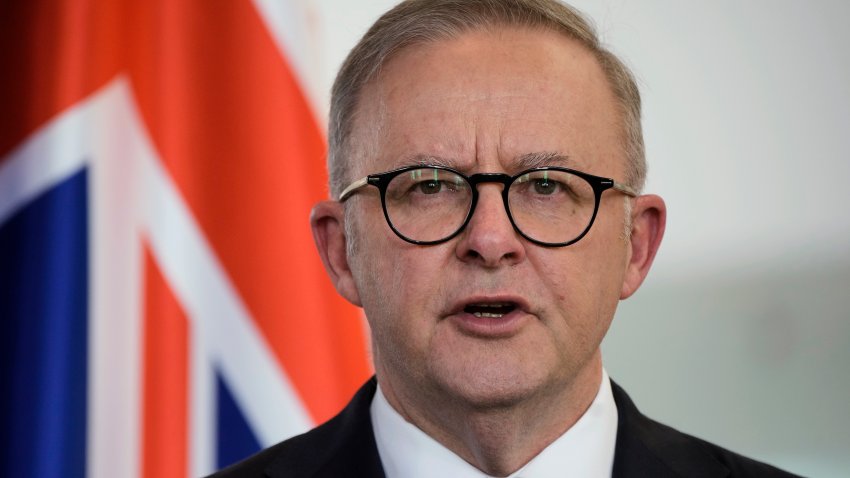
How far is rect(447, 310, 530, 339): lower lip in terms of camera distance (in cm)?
192

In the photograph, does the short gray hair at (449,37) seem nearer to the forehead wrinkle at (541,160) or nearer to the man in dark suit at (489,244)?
the man in dark suit at (489,244)

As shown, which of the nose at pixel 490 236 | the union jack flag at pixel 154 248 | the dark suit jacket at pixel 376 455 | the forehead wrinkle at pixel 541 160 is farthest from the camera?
the union jack flag at pixel 154 248

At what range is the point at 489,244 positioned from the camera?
6.15ft

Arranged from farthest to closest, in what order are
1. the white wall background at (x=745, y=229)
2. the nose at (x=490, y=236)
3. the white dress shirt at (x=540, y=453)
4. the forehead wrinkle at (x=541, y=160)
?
the white wall background at (x=745, y=229) < the white dress shirt at (x=540, y=453) < the forehead wrinkle at (x=541, y=160) < the nose at (x=490, y=236)

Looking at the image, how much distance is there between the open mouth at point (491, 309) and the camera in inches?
76.0

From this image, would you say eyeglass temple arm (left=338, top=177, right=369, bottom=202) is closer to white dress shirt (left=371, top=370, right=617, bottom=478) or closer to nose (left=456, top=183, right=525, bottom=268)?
nose (left=456, top=183, right=525, bottom=268)

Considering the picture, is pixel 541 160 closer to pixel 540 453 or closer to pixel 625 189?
pixel 625 189

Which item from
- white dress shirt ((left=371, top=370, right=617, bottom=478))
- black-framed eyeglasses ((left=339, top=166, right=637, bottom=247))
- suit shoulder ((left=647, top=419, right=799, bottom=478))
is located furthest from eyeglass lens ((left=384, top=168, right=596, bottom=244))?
suit shoulder ((left=647, top=419, right=799, bottom=478))

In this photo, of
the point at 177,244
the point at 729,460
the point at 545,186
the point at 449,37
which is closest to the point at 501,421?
the point at 545,186

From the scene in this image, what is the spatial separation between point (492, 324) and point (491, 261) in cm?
12

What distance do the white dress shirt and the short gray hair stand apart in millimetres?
519

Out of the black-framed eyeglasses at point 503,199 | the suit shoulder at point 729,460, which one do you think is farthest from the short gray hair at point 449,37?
the suit shoulder at point 729,460

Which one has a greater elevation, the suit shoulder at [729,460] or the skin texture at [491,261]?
the skin texture at [491,261]

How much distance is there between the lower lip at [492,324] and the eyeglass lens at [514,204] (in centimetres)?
16
